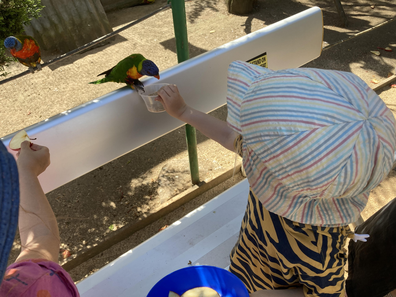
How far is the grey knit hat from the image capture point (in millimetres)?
330

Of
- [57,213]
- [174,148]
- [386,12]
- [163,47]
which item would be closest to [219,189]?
[174,148]

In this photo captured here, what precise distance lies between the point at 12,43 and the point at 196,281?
1052 mm

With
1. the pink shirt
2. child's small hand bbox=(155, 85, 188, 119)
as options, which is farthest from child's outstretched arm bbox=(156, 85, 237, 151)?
the pink shirt

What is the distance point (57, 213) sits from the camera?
6.64ft

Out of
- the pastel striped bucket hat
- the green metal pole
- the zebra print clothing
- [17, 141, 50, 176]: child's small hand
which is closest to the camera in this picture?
the pastel striped bucket hat

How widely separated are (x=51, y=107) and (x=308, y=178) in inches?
117

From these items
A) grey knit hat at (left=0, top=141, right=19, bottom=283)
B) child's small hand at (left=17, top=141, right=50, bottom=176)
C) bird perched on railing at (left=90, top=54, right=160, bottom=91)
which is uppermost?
grey knit hat at (left=0, top=141, right=19, bottom=283)

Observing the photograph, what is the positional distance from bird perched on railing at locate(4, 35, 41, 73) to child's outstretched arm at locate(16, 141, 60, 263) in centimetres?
53

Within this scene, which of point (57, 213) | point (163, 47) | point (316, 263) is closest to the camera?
point (316, 263)

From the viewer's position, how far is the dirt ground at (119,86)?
1.96 meters

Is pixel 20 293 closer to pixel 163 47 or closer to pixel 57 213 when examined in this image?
pixel 57 213

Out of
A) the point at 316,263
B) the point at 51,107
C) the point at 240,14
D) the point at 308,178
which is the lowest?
the point at 51,107

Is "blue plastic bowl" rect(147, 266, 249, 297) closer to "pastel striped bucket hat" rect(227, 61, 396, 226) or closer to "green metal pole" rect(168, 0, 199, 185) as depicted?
"pastel striped bucket hat" rect(227, 61, 396, 226)

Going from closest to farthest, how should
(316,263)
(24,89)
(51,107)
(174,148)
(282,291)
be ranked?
(316,263), (282,291), (174,148), (51,107), (24,89)
